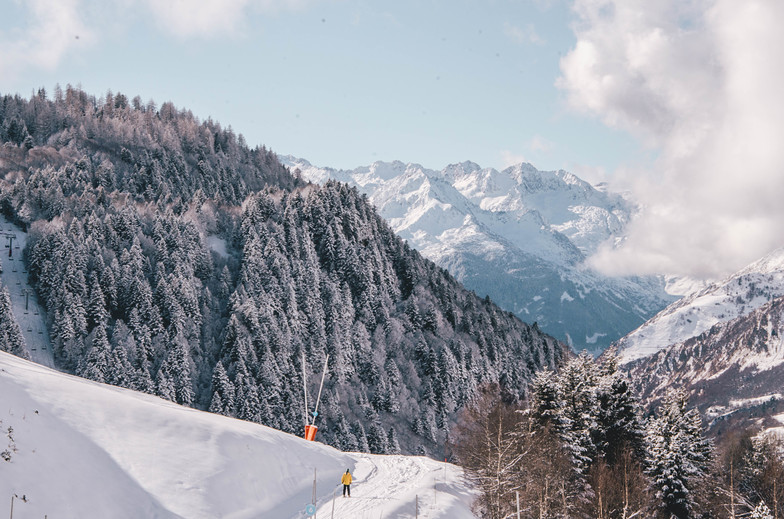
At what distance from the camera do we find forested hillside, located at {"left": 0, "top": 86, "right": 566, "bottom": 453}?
108 m

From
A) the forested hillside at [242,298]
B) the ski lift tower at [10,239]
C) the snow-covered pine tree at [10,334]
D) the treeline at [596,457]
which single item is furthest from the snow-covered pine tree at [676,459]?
the ski lift tower at [10,239]

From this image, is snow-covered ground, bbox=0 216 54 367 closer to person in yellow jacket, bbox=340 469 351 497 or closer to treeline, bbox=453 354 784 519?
person in yellow jacket, bbox=340 469 351 497

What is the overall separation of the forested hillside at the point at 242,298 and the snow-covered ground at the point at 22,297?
192cm

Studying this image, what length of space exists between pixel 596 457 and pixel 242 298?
95.7 m

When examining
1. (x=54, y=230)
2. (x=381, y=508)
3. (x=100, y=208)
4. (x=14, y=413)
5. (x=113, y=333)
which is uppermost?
(x=100, y=208)

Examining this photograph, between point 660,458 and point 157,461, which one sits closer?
point 157,461

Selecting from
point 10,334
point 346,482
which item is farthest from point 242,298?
point 346,482

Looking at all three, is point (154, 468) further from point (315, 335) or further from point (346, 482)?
point (315, 335)

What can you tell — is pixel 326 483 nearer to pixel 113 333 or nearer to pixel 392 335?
pixel 113 333

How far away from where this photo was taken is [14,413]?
1197 inches

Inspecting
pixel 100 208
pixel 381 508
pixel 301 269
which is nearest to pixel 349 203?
pixel 301 269

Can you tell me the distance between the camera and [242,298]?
12925 cm

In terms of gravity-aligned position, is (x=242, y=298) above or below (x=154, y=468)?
above

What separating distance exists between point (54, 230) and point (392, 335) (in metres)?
74.0
